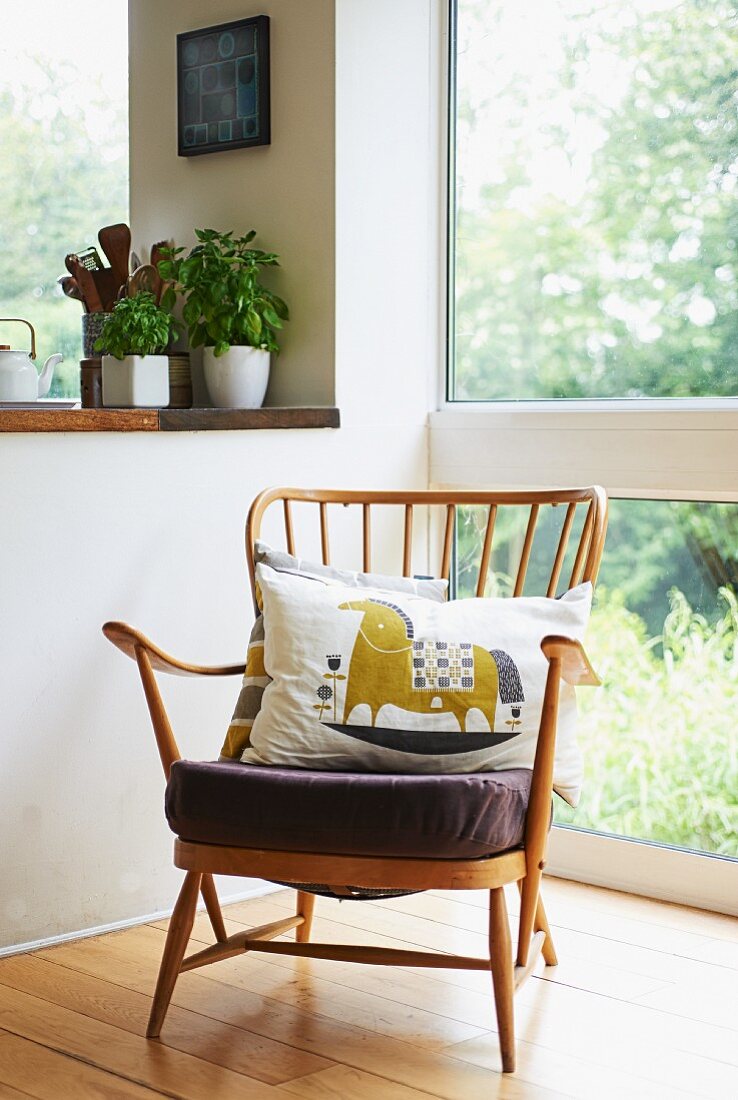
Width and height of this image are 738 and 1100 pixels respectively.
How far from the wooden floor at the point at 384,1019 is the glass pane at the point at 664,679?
0.73ft

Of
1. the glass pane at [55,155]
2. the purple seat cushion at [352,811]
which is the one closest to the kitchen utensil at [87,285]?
the glass pane at [55,155]

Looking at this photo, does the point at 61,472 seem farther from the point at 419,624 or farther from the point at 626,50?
the point at 626,50

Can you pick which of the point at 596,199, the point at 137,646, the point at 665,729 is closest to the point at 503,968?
the point at 137,646

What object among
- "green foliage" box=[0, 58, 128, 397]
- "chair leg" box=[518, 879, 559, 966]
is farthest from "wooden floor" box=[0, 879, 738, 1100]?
"green foliage" box=[0, 58, 128, 397]

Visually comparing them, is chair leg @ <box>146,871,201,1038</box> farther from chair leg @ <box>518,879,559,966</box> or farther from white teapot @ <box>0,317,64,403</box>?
white teapot @ <box>0,317,64,403</box>

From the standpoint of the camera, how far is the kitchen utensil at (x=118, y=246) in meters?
3.13

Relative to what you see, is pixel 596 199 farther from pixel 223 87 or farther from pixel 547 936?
pixel 547 936

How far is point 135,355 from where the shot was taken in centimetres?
286

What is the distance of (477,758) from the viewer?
7.15 feet

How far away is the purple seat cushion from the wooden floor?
345mm

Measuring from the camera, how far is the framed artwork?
10.1 feet

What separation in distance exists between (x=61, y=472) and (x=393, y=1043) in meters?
A: 1.17

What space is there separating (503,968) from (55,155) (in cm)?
251

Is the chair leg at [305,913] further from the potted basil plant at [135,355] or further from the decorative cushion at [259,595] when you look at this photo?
the potted basil plant at [135,355]
